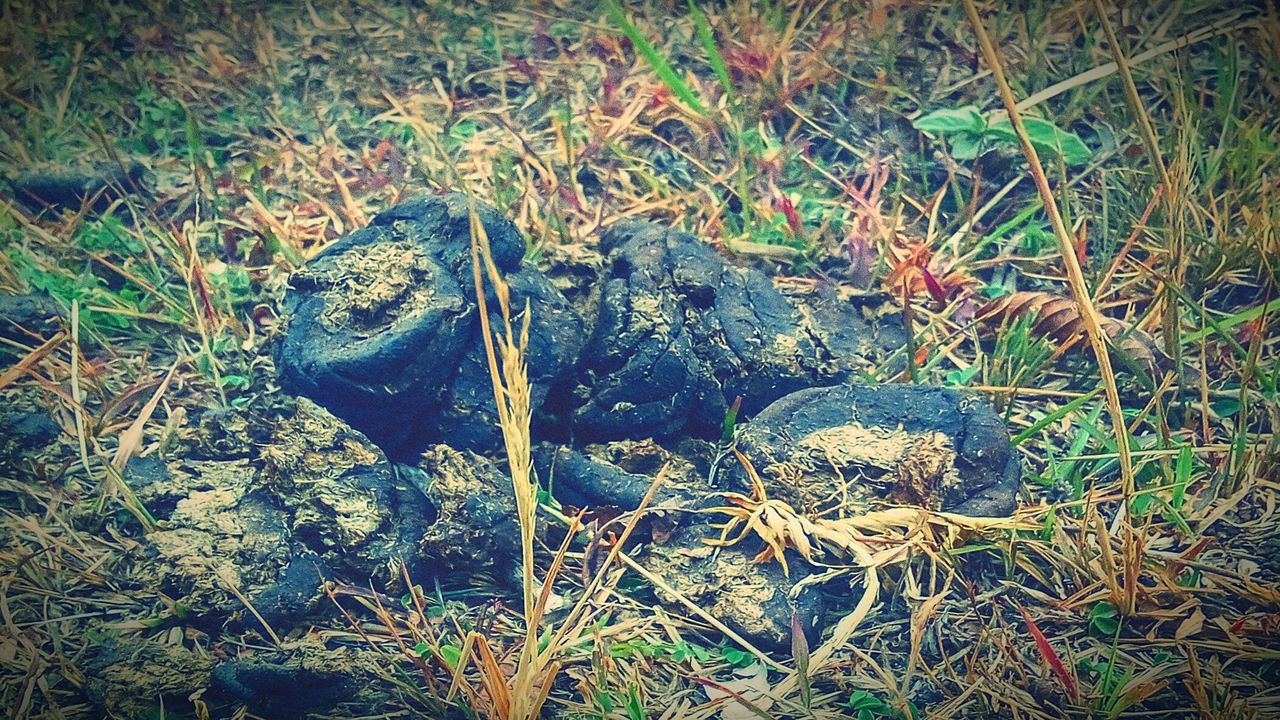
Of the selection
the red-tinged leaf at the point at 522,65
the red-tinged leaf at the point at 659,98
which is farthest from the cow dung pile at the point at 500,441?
the red-tinged leaf at the point at 522,65

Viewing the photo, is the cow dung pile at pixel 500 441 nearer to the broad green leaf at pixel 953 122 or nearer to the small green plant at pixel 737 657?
the small green plant at pixel 737 657

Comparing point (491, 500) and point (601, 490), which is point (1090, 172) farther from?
point (491, 500)

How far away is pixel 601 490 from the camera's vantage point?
4.66 ft

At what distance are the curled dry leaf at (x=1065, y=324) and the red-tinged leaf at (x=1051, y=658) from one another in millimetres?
582

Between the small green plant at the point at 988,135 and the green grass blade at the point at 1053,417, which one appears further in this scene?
the small green plant at the point at 988,135

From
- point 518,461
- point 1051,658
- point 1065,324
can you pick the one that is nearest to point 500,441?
point 518,461

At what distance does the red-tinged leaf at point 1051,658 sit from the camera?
1185 mm

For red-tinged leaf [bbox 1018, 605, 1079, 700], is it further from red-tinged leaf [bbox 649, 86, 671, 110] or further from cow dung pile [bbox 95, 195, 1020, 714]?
red-tinged leaf [bbox 649, 86, 671, 110]

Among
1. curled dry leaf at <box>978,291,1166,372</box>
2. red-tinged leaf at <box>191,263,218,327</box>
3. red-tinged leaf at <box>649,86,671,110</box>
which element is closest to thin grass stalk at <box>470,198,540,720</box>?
red-tinged leaf at <box>191,263,218,327</box>

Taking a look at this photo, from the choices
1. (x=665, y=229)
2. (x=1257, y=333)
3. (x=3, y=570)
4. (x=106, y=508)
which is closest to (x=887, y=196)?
(x=665, y=229)

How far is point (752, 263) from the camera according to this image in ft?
6.15

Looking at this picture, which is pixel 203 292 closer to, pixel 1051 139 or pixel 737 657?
pixel 737 657

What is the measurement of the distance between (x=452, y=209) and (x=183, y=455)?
0.59 m

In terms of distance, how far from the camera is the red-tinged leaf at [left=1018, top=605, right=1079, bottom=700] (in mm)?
1185
